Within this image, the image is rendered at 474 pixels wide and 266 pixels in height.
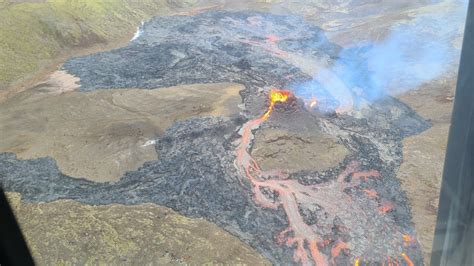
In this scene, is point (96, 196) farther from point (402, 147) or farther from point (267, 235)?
point (402, 147)

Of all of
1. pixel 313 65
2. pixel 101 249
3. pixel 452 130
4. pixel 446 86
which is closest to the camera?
pixel 452 130

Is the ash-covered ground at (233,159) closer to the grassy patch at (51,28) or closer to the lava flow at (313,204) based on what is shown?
the lava flow at (313,204)

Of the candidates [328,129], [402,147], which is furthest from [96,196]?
[402,147]

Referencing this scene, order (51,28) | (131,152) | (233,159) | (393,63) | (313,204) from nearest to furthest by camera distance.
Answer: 1. (313,204)
2. (233,159)
3. (131,152)
4. (393,63)
5. (51,28)

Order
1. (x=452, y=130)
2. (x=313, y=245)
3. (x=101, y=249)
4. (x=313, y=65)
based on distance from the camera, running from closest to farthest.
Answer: (x=452, y=130), (x=101, y=249), (x=313, y=245), (x=313, y=65)

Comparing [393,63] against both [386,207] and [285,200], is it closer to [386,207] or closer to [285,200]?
[386,207]

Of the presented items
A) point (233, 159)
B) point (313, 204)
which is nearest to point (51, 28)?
point (233, 159)

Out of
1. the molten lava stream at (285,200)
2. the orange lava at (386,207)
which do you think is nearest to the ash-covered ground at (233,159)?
the orange lava at (386,207)
